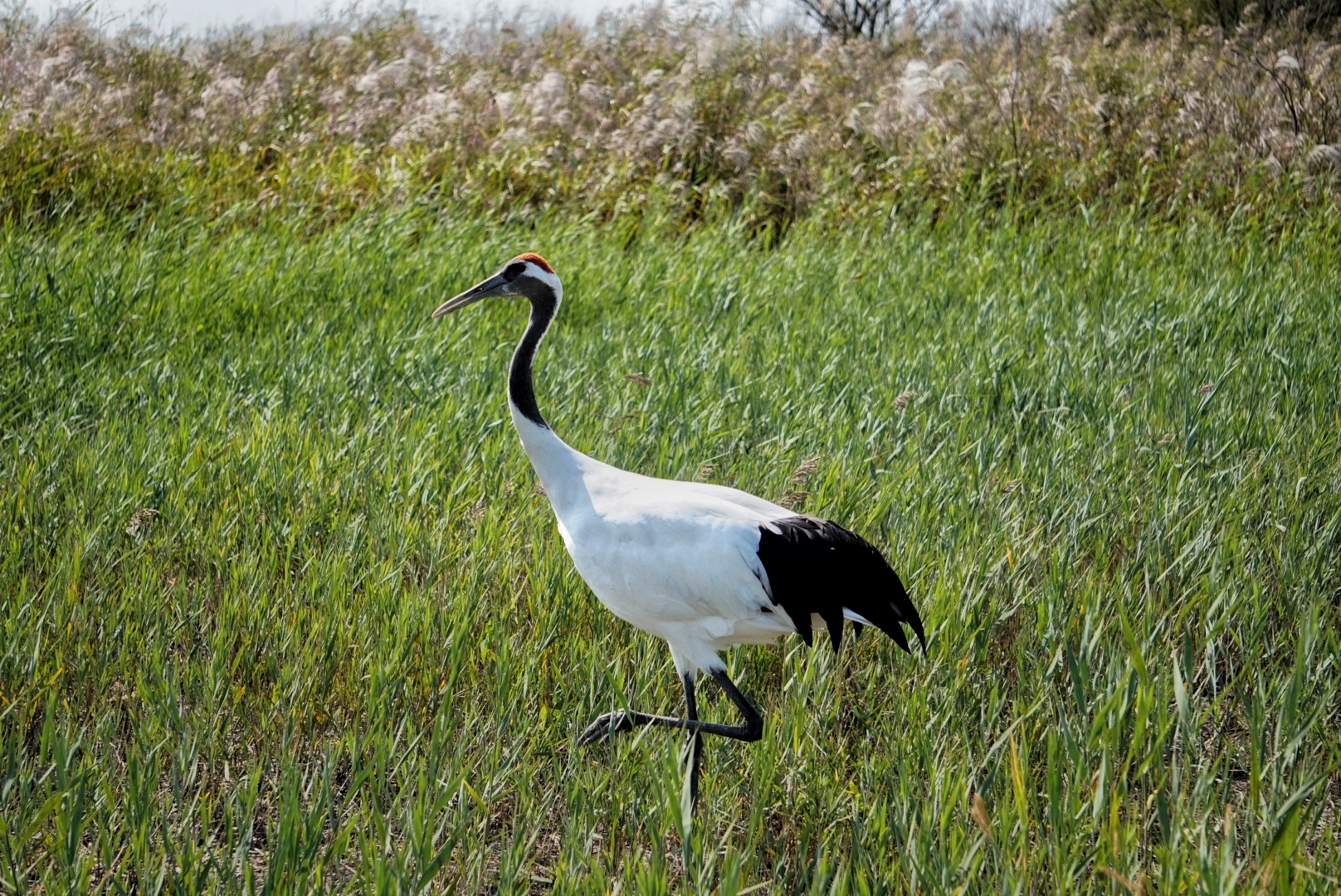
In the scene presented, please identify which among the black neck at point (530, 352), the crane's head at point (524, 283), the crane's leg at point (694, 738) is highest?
the crane's head at point (524, 283)

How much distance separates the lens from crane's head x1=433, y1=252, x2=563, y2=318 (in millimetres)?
A: 3295

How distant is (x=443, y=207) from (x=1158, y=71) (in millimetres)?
5877

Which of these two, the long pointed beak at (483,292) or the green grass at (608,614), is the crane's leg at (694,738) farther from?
the long pointed beak at (483,292)

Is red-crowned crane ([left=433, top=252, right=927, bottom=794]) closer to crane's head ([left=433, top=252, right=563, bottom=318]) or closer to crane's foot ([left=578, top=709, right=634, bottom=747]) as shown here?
crane's foot ([left=578, top=709, right=634, bottom=747])

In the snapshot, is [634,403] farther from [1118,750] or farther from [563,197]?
[563,197]

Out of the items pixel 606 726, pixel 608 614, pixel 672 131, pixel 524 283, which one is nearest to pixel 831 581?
pixel 606 726

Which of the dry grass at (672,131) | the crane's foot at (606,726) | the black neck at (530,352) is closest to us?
the crane's foot at (606,726)

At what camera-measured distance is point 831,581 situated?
8.54ft

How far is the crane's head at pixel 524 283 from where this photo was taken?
3.29m

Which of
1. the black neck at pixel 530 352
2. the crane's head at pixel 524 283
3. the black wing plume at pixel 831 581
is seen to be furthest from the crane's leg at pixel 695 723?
the crane's head at pixel 524 283

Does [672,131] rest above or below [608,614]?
above

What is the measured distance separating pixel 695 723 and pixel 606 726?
0.20m

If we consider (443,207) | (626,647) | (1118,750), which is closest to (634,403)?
(626,647)

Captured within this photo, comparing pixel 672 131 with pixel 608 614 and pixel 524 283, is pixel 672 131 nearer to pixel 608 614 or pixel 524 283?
pixel 524 283
